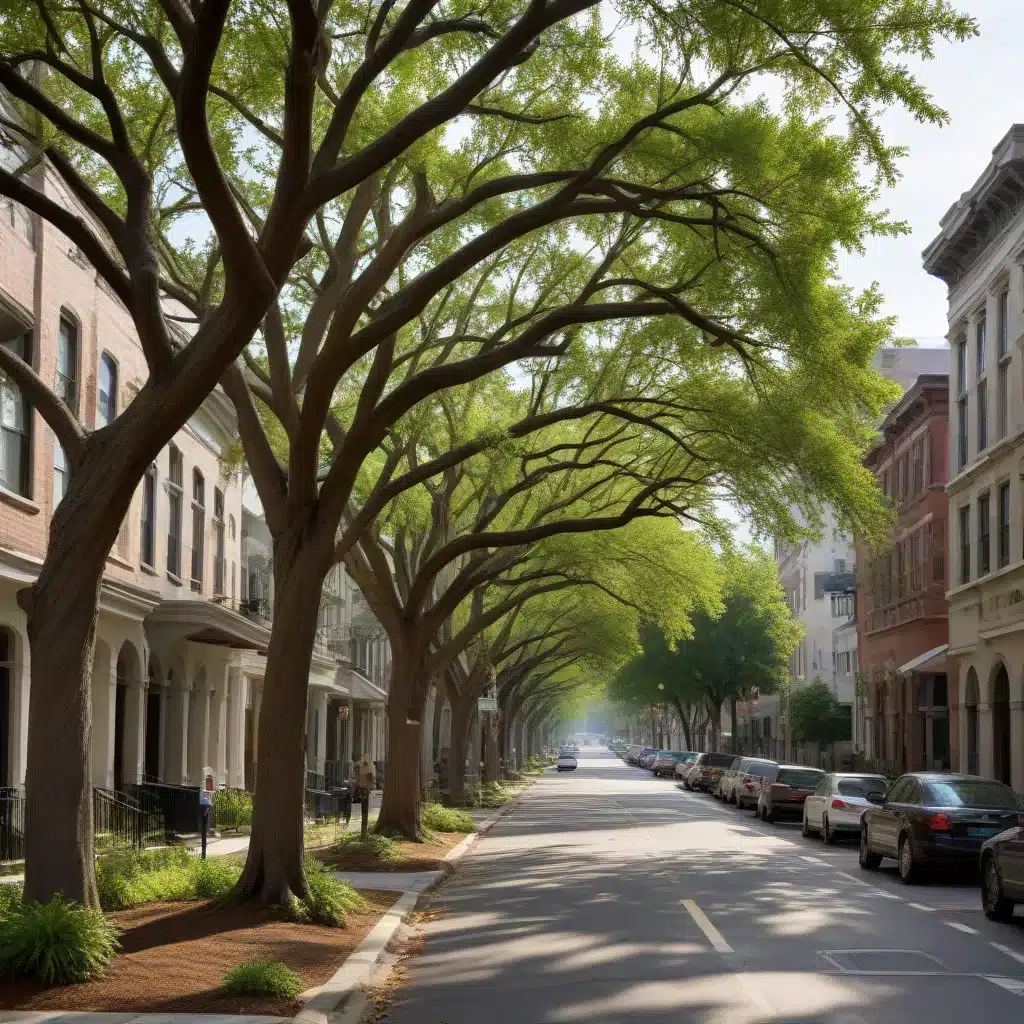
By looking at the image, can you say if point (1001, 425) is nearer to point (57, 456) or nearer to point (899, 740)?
point (899, 740)

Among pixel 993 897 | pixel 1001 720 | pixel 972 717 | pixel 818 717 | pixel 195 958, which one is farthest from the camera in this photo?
pixel 818 717

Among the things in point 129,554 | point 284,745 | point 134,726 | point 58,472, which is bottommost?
point 134,726

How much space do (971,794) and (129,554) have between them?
15.1 meters

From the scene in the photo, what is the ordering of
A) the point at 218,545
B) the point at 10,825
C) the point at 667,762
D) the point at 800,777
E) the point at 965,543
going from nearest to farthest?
1. the point at 10,825
2. the point at 218,545
3. the point at 800,777
4. the point at 965,543
5. the point at 667,762

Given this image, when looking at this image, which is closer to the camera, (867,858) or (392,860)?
(392,860)

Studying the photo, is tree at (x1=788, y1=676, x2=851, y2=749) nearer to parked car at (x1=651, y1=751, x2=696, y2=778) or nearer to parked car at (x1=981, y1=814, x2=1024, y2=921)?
parked car at (x1=651, y1=751, x2=696, y2=778)

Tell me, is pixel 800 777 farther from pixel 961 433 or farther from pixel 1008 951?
pixel 1008 951

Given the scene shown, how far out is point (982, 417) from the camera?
4112cm

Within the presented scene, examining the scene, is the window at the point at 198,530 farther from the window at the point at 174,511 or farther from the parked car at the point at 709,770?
the parked car at the point at 709,770

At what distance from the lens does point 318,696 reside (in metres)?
53.9

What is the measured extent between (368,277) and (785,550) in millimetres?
87695

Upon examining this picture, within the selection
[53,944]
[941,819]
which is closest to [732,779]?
[941,819]

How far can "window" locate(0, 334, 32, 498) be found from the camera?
21.5m

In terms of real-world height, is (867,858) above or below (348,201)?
below
